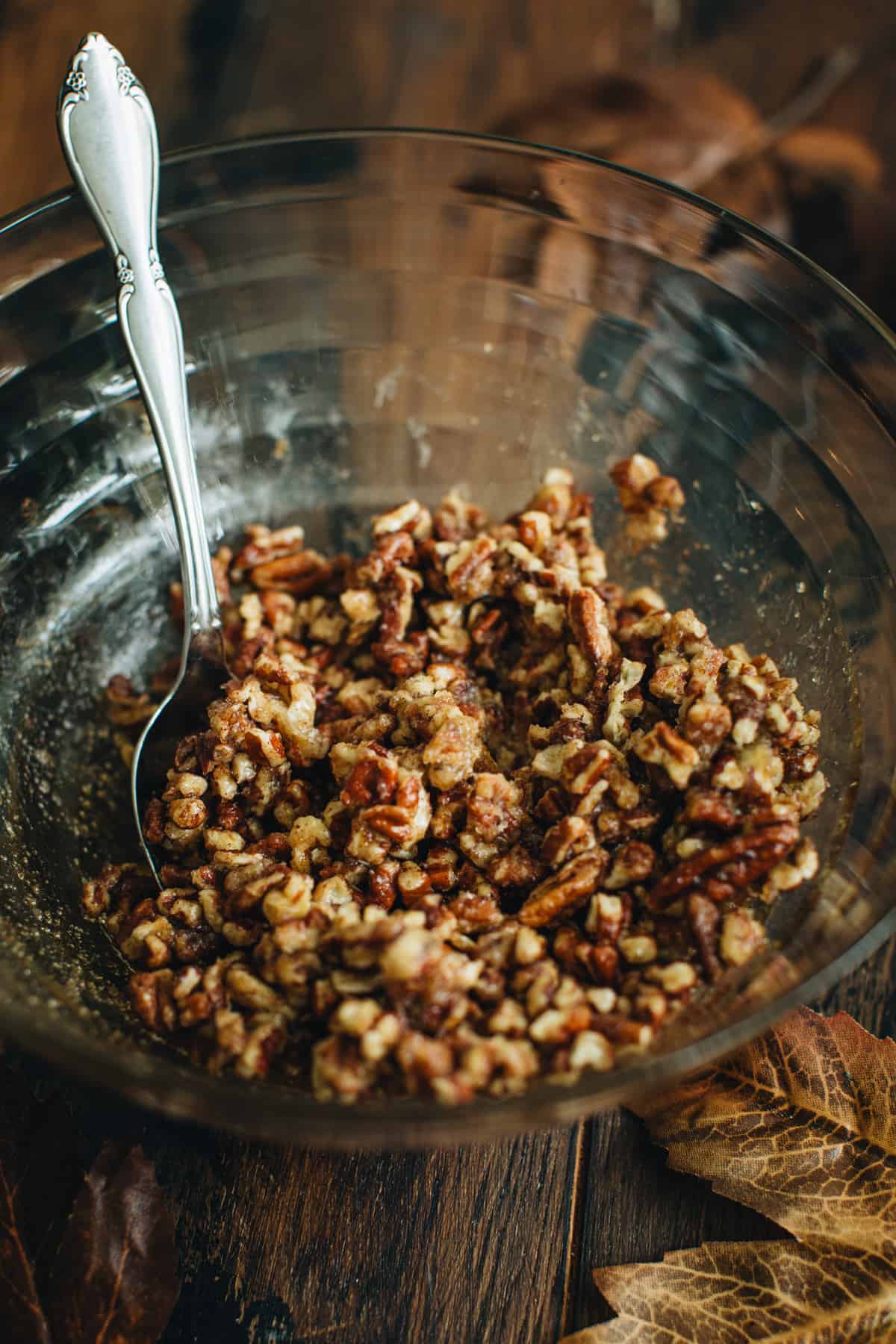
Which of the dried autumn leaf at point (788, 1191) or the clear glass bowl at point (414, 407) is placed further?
the clear glass bowl at point (414, 407)

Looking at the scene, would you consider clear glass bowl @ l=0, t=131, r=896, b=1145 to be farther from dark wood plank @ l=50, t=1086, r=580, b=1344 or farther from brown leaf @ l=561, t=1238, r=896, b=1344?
brown leaf @ l=561, t=1238, r=896, b=1344

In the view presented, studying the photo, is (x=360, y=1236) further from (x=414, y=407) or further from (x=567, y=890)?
(x=414, y=407)

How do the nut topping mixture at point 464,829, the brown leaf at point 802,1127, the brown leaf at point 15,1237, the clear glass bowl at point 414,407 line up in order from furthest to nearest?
the clear glass bowl at point 414,407 → the brown leaf at point 802,1127 → the brown leaf at point 15,1237 → the nut topping mixture at point 464,829

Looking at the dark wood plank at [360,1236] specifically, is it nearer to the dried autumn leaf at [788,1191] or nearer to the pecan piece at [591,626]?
the dried autumn leaf at [788,1191]

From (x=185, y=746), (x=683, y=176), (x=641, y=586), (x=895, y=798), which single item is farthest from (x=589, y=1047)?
(x=683, y=176)

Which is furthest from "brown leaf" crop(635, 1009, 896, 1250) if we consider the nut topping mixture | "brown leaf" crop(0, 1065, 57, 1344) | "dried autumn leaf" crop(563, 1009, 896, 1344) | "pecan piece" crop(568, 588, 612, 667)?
"brown leaf" crop(0, 1065, 57, 1344)

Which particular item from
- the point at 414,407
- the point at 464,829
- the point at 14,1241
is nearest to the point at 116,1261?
the point at 14,1241

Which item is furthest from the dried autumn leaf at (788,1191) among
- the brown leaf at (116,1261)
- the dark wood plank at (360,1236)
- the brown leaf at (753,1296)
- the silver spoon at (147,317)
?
the silver spoon at (147,317)

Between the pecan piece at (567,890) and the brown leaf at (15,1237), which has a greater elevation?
the pecan piece at (567,890)
